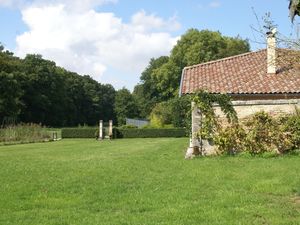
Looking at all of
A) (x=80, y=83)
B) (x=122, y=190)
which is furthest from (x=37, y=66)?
(x=122, y=190)

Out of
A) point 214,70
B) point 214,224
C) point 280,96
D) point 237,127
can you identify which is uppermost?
point 214,70

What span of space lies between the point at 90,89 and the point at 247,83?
308ft

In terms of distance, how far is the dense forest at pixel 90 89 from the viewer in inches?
2564

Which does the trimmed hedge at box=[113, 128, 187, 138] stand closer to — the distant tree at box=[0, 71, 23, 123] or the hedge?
the hedge

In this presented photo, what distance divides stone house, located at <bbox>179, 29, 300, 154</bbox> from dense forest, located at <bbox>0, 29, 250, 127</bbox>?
11.0m

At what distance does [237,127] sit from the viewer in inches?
721

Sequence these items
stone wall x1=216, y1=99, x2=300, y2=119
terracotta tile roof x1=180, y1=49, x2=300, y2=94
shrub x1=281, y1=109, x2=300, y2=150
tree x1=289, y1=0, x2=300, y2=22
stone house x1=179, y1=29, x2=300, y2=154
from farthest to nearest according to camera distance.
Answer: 1. terracotta tile roof x1=180, y1=49, x2=300, y2=94
2. stone house x1=179, y1=29, x2=300, y2=154
3. stone wall x1=216, y1=99, x2=300, y2=119
4. shrub x1=281, y1=109, x2=300, y2=150
5. tree x1=289, y1=0, x2=300, y2=22

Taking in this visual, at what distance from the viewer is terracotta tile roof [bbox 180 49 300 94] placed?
23188 mm

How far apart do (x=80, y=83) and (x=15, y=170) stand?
9863 centimetres

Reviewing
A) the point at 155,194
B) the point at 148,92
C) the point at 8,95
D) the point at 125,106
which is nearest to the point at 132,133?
the point at 8,95

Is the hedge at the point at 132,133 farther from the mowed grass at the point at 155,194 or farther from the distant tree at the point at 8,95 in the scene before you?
the mowed grass at the point at 155,194

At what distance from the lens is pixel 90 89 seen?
4564 inches

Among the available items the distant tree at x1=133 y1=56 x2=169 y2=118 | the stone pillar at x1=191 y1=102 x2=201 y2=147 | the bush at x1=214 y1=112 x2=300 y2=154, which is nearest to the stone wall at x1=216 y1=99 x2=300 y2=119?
the bush at x1=214 y1=112 x2=300 y2=154

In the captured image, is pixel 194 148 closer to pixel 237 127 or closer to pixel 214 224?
pixel 237 127
